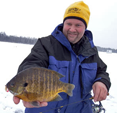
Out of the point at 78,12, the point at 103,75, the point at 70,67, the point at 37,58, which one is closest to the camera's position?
the point at 37,58

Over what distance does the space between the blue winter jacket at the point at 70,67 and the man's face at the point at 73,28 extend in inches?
6.5

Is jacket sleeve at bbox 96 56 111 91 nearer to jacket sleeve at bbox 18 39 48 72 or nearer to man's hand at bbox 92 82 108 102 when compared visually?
man's hand at bbox 92 82 108 102

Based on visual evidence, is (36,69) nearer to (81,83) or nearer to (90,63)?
(81,83)

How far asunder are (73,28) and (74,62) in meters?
0.62

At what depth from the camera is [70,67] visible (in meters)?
1.86

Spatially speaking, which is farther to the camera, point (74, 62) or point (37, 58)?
point (74, 62)

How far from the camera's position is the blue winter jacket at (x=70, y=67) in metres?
1.76

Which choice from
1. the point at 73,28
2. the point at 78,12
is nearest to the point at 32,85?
the point at 73,28

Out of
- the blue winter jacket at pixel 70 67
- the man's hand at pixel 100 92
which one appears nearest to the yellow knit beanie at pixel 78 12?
the blue winter jacket at pixel 70 67

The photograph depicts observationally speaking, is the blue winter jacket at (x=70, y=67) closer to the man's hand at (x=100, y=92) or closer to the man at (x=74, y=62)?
the man at (x=74, y=62)

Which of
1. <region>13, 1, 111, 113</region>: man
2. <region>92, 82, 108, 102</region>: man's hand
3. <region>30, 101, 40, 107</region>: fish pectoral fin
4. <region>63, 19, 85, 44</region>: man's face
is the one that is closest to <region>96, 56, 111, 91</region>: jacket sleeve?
<region>13, 1, 111, 113</region>: man

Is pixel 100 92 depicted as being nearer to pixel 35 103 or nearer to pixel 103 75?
pixel 103 75

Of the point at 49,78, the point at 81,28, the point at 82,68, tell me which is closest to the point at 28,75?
the point at 49,78

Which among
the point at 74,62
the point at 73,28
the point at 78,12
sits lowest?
the point at 74,62
